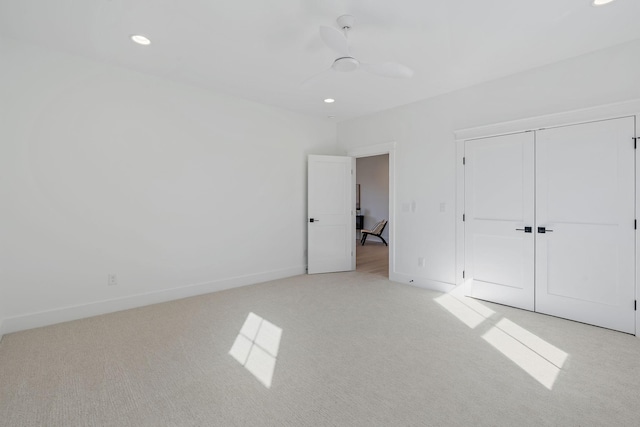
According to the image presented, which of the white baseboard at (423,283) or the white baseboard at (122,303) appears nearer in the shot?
the white baseboard at (122,303)

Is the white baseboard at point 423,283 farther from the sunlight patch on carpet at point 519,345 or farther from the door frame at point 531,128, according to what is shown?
the sunlight patch on carpet at point 519,345

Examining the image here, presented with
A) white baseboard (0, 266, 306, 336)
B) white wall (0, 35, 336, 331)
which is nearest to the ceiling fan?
white wall (0, 35, 336, 331)

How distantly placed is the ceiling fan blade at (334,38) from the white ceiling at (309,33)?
29cm

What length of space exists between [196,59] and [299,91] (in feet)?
4.40

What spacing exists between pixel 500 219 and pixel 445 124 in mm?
1426

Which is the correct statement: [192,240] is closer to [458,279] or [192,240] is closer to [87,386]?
[87,386]

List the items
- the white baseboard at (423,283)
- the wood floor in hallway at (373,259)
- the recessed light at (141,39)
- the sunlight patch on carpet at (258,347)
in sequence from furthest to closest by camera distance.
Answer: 1. the wood floor in hallway at (373,259)
2. the white baseboard at (423,283)
3. the recessed light at (141,39)
4. the sunlight patch on carpet at (258,347)

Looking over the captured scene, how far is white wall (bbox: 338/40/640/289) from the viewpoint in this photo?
303 cm

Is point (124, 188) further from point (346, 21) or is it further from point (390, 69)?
point (390, 69)

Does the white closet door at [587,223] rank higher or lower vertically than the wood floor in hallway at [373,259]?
higher

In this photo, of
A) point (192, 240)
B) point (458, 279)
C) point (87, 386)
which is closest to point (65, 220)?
point (192, 240)

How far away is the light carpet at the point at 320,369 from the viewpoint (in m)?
1.79

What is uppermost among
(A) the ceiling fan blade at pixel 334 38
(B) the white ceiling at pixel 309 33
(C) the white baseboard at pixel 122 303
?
(B) the white ceiling at pixel 309 33

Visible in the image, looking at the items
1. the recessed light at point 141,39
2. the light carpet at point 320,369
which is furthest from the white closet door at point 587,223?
the recessed light at point 141,39
